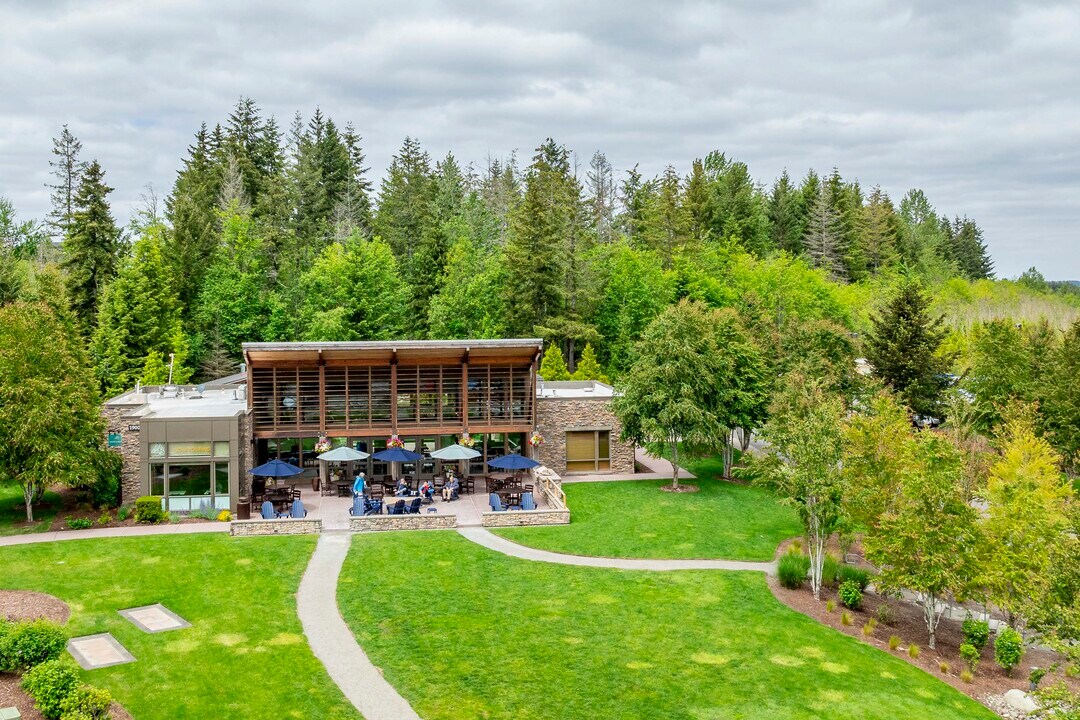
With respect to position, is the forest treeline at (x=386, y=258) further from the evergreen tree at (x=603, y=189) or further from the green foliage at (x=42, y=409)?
the green foliage at (x=42, y=409)

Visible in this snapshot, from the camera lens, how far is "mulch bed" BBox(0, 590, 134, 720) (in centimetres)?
1471

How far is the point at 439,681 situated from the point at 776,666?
24.9ft

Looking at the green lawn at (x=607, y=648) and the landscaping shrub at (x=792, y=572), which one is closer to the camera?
the green lawn at (x=607, y=648)

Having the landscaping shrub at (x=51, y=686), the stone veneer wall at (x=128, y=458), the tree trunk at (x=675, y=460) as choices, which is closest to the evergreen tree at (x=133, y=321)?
the stone veneer wall at (x=128, y=458)

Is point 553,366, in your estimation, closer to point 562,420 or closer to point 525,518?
point 562,420

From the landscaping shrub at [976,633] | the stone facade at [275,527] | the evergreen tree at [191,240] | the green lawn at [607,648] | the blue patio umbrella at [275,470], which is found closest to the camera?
the green lawn at [607,648]

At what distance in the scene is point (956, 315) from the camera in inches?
2429

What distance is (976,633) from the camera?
2052 cm

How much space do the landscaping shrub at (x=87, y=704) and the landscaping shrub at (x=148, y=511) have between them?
1414cm

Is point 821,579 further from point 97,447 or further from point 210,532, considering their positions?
point 97,447

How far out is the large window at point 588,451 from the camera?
35.5m

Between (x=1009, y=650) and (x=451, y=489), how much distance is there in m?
18.9

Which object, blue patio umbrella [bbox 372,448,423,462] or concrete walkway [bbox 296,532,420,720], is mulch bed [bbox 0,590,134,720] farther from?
blue patio umbrella [bbox 372,448,423,462]

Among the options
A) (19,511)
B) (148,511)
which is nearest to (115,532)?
(148,511)
